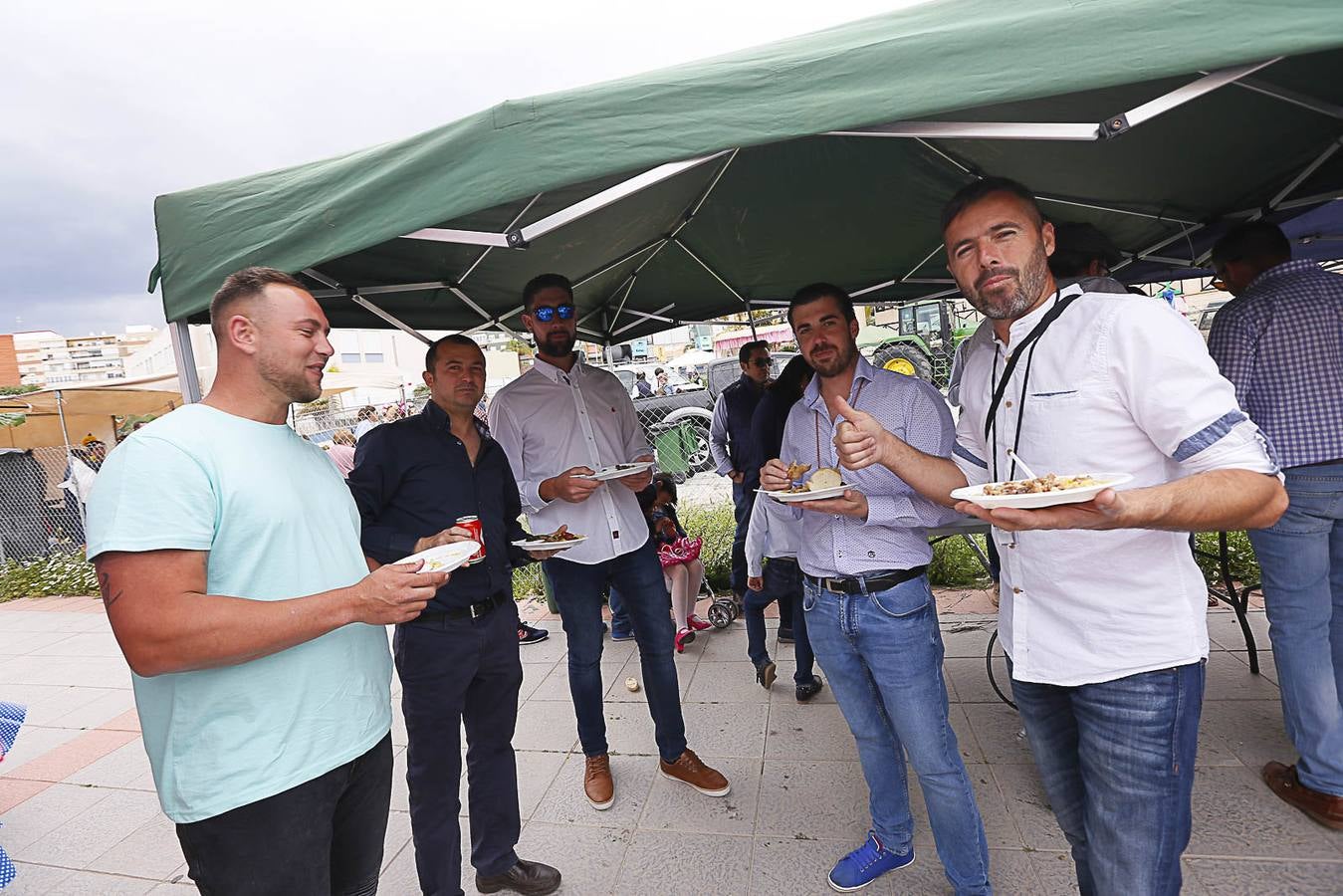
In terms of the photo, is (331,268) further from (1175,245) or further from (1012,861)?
(1175,245)

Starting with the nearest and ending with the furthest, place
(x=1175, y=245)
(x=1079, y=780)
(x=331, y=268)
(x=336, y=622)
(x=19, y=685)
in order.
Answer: (x=336, y=622) < (x=1079, y=780) < (x=331, y=268) < (x=1175, y=245) < (x=19, y=685)

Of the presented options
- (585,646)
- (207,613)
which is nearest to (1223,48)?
(207,613)

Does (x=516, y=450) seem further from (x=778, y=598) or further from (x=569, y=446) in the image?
(x=778, y=598)

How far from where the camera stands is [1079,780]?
1700 millimetres

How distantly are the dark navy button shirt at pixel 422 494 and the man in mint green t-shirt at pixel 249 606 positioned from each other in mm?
564

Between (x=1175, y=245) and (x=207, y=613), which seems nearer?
(x=207, y=613)

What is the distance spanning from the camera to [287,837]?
4.66ft

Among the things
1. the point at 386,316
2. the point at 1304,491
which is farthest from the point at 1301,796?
the point at 386,316

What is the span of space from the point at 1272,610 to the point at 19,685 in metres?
8.33

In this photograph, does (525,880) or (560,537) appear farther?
(560,537)

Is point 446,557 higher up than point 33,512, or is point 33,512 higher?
point 446,557

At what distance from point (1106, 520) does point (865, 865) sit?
171 centimetres

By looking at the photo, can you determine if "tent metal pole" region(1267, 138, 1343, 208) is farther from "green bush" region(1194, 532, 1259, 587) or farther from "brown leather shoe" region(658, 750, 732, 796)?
"brown leather shoe" region(658, 750, 732, 796)

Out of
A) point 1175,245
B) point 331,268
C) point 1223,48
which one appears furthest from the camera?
point 1175,245
